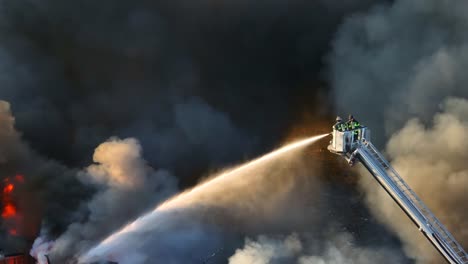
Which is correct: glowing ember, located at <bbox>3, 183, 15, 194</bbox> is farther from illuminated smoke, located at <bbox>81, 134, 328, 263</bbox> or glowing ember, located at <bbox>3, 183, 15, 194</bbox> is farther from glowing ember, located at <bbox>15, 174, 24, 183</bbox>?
illuminated smoke, located at <bbox>81, 134, 328, 263</bbox>

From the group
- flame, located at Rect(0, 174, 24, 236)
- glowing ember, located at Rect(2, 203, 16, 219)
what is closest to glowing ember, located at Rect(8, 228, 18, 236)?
flame, located at Rect(0, 174, 24, 236)

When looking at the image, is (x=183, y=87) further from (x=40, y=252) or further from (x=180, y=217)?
(x=40, y=252)

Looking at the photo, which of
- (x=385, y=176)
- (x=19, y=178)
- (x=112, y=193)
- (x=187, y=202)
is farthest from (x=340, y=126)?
(x=19, y=178)

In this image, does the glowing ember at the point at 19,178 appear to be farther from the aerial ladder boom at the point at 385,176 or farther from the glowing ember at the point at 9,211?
the aerial ladder boom at the point at 385,176

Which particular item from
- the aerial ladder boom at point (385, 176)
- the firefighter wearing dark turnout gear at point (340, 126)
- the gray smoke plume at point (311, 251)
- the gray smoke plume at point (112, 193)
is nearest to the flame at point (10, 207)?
the gray smoke plume at point (112, 193)

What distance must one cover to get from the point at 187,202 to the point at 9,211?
274 inches

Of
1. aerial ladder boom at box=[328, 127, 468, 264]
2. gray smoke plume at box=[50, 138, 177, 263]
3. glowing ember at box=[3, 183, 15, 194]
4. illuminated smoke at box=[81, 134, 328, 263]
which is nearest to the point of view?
aerial ladder boom at box=[328, 127, 468, 264]

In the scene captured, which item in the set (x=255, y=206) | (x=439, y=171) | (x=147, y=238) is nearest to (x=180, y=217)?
(x=147, y=238)

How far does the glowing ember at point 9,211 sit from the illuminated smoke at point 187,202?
177 inches

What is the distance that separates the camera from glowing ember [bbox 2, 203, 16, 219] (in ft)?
58.6

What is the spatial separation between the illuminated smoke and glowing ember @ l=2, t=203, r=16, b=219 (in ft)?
14.8

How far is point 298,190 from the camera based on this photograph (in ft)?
63.1

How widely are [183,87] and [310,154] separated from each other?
6803 mm

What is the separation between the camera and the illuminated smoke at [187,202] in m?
15.7
